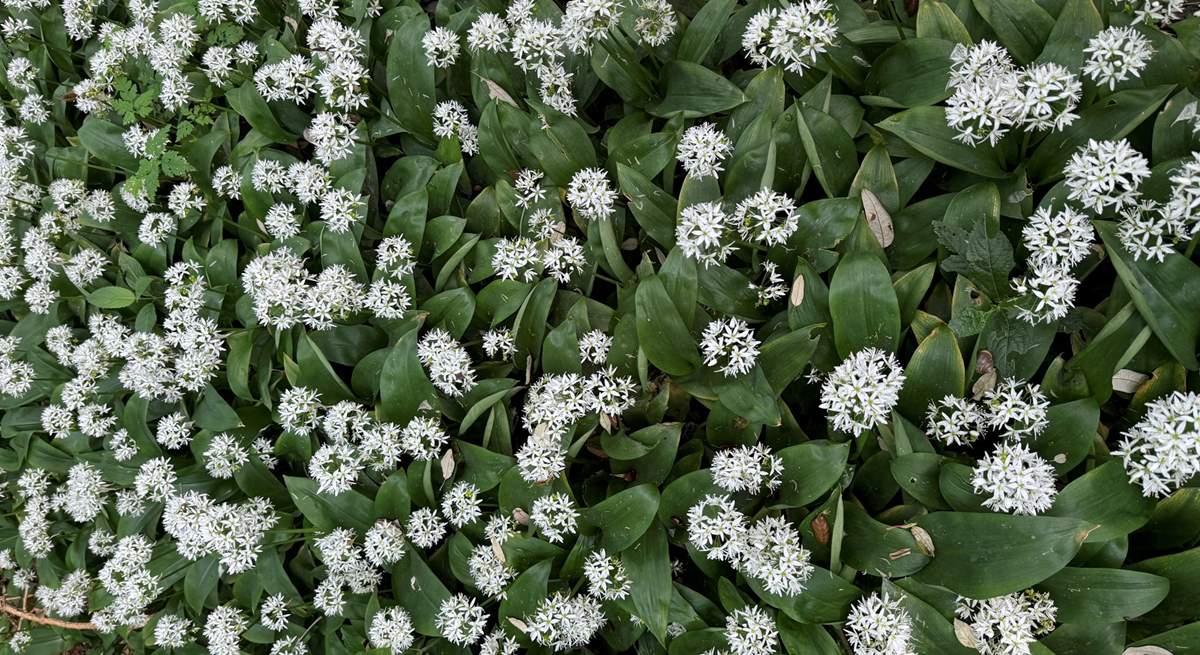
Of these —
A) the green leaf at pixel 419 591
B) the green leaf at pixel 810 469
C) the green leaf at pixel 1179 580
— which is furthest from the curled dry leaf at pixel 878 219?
the green leaf at pixel 419 591

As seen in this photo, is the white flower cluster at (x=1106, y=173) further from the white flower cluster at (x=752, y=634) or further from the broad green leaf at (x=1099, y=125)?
the white flower cluster at (x=752, y=634)

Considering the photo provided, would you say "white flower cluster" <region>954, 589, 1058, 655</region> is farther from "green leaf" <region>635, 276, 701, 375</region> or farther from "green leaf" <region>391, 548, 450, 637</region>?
"green leaf" <region>391, 548, 450, 637</region>

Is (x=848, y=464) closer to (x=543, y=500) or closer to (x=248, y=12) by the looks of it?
(x=543, y=500)

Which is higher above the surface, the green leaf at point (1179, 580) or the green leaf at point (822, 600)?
A: the green leaf at point (1179, 580)

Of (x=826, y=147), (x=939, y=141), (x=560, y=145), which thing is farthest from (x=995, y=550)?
(x=560, y=145)

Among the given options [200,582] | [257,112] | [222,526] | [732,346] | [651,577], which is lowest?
[200,582]

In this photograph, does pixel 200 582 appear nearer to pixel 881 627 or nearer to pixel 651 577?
pixel 651 577
